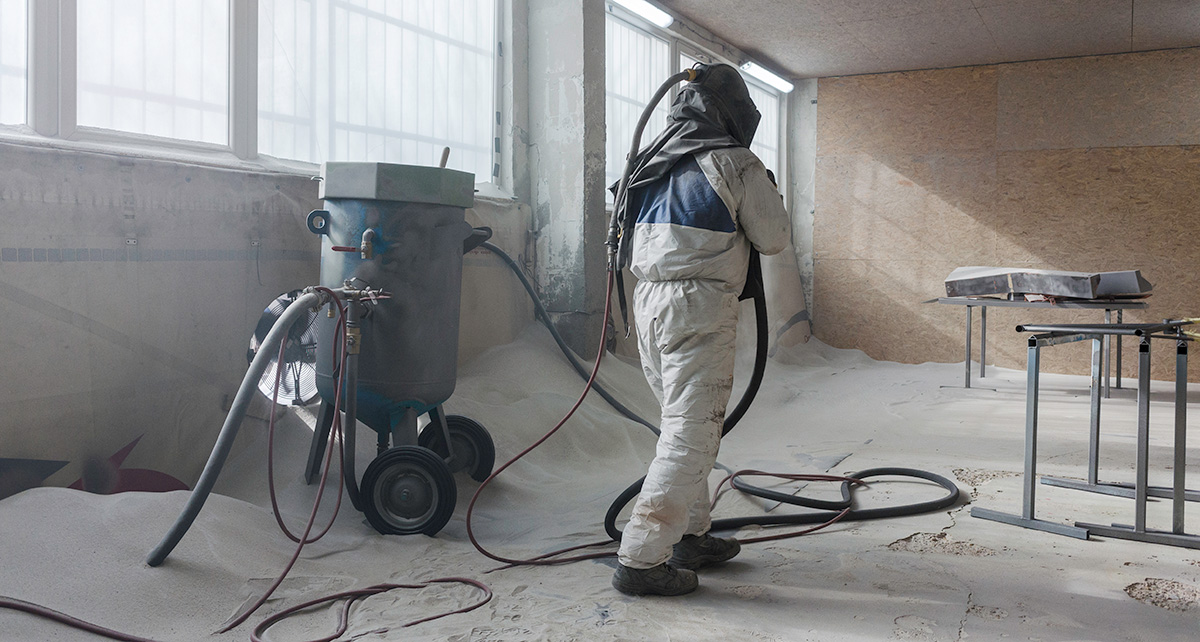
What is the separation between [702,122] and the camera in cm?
236

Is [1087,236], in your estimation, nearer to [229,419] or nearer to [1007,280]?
[1007,280]

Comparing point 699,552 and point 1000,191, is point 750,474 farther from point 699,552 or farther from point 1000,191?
point 1000,191

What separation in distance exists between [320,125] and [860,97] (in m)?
5.93

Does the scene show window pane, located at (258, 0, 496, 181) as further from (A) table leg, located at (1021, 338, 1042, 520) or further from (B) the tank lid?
(A) table leg, located at (1021, 338, 1042, 520)

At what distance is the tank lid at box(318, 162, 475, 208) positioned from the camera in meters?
2.73

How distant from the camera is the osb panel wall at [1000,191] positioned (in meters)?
6.88

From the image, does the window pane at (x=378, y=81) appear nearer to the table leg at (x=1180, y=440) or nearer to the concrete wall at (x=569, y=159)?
the concrete wall at (x=569, y=159)

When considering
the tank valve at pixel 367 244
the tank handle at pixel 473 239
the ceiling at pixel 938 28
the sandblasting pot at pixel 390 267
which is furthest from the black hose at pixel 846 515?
the ceiling at pixel 938 28

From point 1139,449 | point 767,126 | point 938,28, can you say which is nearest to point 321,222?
point 1139,449

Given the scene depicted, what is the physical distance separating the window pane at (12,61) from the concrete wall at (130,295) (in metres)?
0.19

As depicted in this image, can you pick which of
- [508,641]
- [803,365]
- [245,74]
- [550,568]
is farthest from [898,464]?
[803,365]

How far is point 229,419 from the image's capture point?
217 cm

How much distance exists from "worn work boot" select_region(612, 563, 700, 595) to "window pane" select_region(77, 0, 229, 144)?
2.26 m

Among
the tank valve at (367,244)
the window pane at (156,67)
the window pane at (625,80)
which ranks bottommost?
the tank valve at (367,244)
